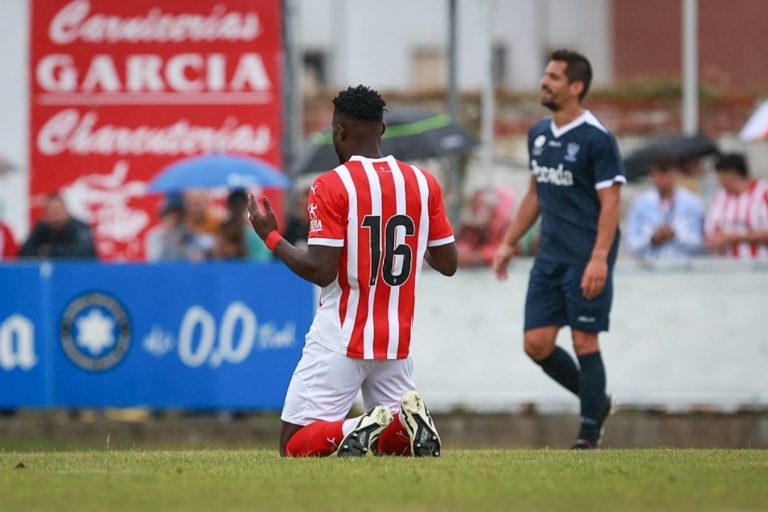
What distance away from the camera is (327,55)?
34.7 meters

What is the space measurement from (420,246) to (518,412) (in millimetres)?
6754

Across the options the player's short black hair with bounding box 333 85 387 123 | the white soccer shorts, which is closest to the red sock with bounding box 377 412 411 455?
the white soccer shorts

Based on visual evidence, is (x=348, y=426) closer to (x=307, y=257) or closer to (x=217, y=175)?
(x=307, y=257)

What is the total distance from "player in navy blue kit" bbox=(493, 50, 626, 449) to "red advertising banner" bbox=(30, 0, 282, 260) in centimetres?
924

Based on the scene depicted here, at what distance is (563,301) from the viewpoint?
33.9 ft

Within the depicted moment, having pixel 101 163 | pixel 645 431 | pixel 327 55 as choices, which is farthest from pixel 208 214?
pixel 327 55

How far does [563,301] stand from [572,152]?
88cm

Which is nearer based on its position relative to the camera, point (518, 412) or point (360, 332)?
point (360, 332)

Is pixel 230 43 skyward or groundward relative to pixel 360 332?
skyward

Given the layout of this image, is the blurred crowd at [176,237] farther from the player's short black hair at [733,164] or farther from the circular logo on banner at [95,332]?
the player's short black hair at [733,164]

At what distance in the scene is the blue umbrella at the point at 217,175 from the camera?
1711 cm

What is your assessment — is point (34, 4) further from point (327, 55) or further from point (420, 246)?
point (327, 55)

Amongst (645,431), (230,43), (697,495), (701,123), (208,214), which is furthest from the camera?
(701,123)

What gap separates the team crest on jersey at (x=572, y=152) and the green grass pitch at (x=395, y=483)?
206 cm
